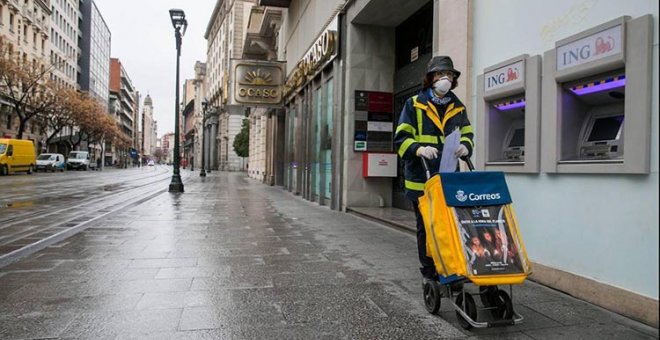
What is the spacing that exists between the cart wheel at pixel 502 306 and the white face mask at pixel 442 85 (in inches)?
63.1

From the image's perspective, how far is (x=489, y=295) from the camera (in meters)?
3.62

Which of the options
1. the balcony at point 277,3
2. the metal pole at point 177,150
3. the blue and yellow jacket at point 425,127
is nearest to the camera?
the blue and yellow jacket at point 425,127

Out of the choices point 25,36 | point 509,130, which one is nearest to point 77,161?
point 25,36

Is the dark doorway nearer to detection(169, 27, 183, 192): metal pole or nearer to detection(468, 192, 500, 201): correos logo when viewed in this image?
detection(468, 192, 500, 201): correos logo

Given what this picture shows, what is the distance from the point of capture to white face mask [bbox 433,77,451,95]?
3.94 meters

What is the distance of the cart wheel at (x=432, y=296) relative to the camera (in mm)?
3842

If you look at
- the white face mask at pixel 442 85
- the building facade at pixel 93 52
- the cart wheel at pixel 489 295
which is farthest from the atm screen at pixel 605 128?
the building facade at pixel 93 52

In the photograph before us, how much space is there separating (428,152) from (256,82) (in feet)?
62.9

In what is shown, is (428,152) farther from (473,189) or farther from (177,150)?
(177,150)

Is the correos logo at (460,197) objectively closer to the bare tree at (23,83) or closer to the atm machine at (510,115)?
the atm machine at (510,115)

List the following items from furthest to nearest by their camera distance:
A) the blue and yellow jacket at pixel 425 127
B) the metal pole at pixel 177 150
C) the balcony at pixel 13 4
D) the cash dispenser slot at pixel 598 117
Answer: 1. the balcony at pixel 13 4
2. the metal pole at pixel 177 150
3. the cash dispenser slot at pixel 598 117
4. the blue and yellow jacket at pixel 425 127

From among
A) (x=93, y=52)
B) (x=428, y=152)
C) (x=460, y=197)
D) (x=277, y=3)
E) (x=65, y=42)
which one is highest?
(x=93, y=52)

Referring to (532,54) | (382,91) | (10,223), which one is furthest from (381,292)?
(382,91)

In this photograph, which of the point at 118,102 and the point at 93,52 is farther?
the point at 118,102
